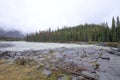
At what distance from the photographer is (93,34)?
109m

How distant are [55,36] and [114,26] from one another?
206ft

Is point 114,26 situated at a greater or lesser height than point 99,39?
greater

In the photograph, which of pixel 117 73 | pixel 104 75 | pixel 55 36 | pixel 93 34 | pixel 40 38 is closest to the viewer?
pixel 104 75

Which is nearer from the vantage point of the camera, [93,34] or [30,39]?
[93,34]

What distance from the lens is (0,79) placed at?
48.2 ft

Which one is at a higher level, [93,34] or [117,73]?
[93,34]

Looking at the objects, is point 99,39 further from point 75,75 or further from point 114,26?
point 75,75

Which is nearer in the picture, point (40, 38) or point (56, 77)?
point (56, 77)

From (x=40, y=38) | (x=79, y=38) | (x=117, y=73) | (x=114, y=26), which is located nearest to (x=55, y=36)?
(x=40, y=38)

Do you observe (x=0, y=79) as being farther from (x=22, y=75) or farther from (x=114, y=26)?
(x=114, y=26)

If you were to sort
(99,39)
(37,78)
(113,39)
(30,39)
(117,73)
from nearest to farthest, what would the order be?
(37,78)
(117,73)
(113,39)
(99,39)
(30,39)

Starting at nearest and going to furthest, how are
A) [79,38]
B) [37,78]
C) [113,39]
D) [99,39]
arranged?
[37,78]
[113,39]
[99,39]
[79,38]

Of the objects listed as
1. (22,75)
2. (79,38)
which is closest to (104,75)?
(22,75)

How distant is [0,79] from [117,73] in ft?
36.5
